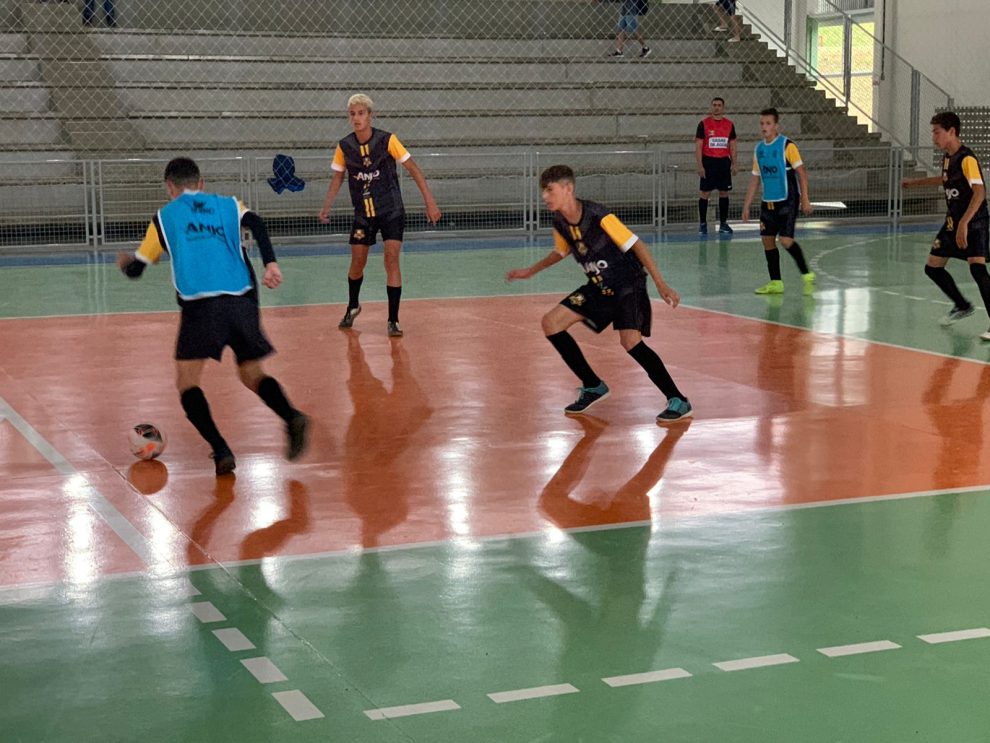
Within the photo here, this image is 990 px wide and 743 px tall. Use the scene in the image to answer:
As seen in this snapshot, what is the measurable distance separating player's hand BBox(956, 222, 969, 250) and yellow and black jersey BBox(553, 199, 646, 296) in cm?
423

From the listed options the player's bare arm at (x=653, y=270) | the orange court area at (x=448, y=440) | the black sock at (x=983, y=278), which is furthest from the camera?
the black sock at (x=983, y=278)

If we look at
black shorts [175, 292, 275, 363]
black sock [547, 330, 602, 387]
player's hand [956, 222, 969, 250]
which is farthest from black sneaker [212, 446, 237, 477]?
player's hand [956, 222, 969, 250]

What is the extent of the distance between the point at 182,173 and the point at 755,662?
4.38 metres

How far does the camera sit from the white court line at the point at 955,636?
528 centimetres

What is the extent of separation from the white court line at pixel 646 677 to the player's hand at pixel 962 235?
8.49 m

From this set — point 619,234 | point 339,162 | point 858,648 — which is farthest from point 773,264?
point 858,648

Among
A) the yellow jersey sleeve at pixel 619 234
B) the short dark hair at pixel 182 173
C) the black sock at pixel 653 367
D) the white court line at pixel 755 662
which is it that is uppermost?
the short dark hair at pixel 182 173

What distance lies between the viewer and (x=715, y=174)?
24078mm

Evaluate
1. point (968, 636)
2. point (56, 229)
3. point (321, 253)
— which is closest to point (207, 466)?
point (968, 636)

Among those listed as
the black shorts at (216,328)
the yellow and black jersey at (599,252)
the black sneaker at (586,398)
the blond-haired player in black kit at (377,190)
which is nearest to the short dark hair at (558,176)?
the yellow and black jersey at (599,252)

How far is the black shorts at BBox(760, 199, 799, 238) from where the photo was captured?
628 inches

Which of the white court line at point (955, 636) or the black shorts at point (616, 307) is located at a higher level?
the black shorts at point (616, 307)

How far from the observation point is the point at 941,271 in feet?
43.7

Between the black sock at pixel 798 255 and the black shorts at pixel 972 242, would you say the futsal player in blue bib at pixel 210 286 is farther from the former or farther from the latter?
the black sock at pixel 798 255
